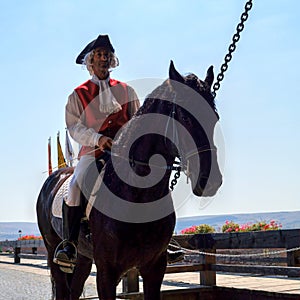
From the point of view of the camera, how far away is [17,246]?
821 inches

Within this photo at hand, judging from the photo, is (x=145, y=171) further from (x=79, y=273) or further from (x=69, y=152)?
(x=69, y=152)

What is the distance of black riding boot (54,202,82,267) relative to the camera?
4.56 m

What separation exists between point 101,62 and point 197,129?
1786 millimetres

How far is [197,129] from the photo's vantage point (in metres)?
3.53

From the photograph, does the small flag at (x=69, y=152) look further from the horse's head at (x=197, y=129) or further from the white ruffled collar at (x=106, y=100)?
the horse's head at (x=197, y=129)

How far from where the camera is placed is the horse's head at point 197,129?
3432 millimetres

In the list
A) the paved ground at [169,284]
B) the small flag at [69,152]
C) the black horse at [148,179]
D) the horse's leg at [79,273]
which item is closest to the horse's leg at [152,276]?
the black horse at [148,179]

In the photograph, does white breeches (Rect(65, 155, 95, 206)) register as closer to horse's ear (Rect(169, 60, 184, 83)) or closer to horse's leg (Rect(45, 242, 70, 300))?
horse's ear (Rect(169, 60, 184, 83))

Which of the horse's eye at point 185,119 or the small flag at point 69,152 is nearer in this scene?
the horse's eye at point 185,119

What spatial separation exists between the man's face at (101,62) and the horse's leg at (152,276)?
183 centimetres

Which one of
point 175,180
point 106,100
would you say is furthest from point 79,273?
point 106,100

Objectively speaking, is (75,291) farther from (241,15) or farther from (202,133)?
(241,15)

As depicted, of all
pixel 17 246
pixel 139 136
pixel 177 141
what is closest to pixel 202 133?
pixel 177 141

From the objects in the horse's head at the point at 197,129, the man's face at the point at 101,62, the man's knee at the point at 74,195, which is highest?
the man's face at the point at 101,62
